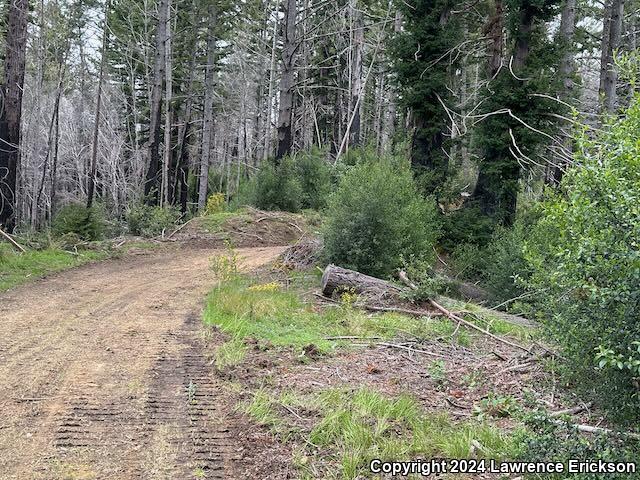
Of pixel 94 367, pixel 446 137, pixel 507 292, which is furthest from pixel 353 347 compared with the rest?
pixel 446 137

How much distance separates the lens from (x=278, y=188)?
17.5 m

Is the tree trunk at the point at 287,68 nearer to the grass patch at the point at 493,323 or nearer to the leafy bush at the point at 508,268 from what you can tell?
the leafy bush at the point at 508,268

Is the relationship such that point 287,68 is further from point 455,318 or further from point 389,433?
point 389,433

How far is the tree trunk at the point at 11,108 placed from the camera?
12203 mm

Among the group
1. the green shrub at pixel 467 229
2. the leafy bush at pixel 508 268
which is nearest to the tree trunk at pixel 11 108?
the green shrub at pixel 467 229

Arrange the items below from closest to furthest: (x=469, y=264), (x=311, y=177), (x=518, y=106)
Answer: (x=469, y=264) < (x=518, y=106) < (x=311, y=177)

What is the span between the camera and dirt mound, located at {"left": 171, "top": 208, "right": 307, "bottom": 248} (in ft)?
49.0

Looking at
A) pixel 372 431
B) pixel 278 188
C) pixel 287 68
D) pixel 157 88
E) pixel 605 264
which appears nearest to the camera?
pixel 605 264

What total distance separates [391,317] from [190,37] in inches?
879

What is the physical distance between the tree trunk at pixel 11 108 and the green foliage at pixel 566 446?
12498 mm

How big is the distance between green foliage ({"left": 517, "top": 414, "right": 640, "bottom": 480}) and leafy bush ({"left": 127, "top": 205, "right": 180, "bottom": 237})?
1317cm

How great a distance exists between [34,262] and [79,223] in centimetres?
339

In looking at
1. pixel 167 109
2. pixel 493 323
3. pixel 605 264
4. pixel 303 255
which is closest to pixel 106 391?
pixel 605 264

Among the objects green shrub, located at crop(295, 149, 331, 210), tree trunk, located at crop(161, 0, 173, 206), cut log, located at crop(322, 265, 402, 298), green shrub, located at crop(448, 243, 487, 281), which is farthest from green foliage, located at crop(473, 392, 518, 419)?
tree trunk, located at crop(161, 0, 173, 206)
